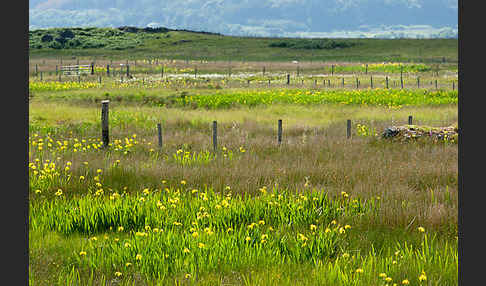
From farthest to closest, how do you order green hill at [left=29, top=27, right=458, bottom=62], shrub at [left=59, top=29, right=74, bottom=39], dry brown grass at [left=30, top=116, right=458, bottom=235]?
shrub at [left=59, top=29, right=74, bottom=39], green hill at [left=29, top=27, right=458, bottom=62], dry brown grass at [left=30, top=116, right=458, bottom=235]

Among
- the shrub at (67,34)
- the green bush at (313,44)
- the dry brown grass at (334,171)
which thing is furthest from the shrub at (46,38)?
the dry brown grass at (334,171)

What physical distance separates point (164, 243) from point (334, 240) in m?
2.21

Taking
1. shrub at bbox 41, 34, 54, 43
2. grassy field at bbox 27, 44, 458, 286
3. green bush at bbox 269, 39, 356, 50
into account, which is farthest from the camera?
green bush at bbox 269, 39, 356, 50

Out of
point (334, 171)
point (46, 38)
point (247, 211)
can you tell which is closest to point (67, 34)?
point (46, 38)

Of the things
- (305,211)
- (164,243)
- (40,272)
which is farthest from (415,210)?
(40,272)

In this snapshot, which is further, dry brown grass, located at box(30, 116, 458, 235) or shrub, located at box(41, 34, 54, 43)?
shrub, located at box(41, 34, 54, 43)

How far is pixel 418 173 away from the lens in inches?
469

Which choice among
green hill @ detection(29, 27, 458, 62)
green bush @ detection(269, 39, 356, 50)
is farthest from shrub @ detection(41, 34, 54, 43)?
green bush @ detection(269, 39, 356, 50)

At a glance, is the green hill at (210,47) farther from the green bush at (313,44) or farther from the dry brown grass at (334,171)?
the dry brown grass at (334,171)

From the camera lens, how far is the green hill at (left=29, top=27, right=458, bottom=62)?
111625 millimetres

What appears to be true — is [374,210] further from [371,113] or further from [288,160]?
[371,113]

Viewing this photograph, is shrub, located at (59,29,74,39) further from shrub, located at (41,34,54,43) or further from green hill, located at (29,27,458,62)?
shrub, located at (41,34,54,43)

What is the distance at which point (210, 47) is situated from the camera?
5212 inches

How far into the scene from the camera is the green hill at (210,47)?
366 feet
